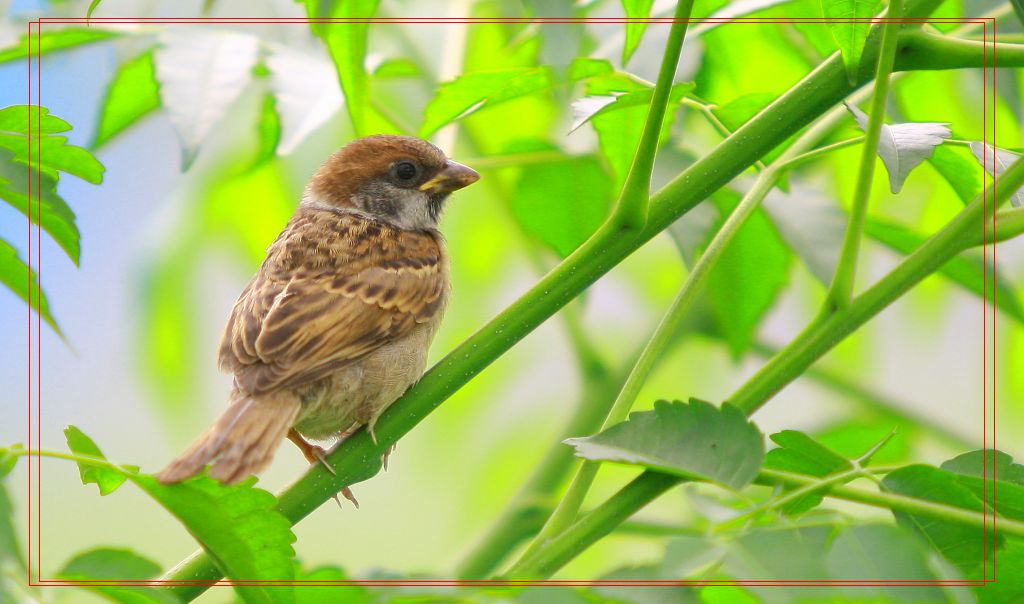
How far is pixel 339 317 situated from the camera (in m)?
2.05

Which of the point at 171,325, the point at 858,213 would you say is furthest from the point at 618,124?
the point at 171,325

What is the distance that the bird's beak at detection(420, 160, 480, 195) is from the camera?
251 cm

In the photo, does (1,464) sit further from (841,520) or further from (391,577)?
(841,520)

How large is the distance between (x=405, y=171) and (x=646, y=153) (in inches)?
60.0

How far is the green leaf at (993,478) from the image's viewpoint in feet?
3.86

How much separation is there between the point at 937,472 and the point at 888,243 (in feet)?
2.49

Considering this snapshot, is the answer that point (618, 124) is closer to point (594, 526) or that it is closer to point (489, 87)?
point (489, 87)

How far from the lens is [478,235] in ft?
9.11

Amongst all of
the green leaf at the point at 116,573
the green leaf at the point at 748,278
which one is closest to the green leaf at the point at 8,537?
the green leaf at the point at 116,573

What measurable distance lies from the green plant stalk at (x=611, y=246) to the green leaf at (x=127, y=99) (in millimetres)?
931

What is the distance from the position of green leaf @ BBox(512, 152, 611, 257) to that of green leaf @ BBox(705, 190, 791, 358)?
0.84 feet

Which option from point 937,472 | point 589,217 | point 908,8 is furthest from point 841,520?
point 589,217

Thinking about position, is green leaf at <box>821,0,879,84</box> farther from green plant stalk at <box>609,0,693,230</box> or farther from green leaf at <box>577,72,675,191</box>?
green leaf at <box>577,72,675,191</box>

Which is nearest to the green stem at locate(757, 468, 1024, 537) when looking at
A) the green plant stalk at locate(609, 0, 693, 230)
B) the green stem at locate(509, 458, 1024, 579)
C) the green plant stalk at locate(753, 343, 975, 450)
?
the green stem at locate(509, 458, 1024, 579)
